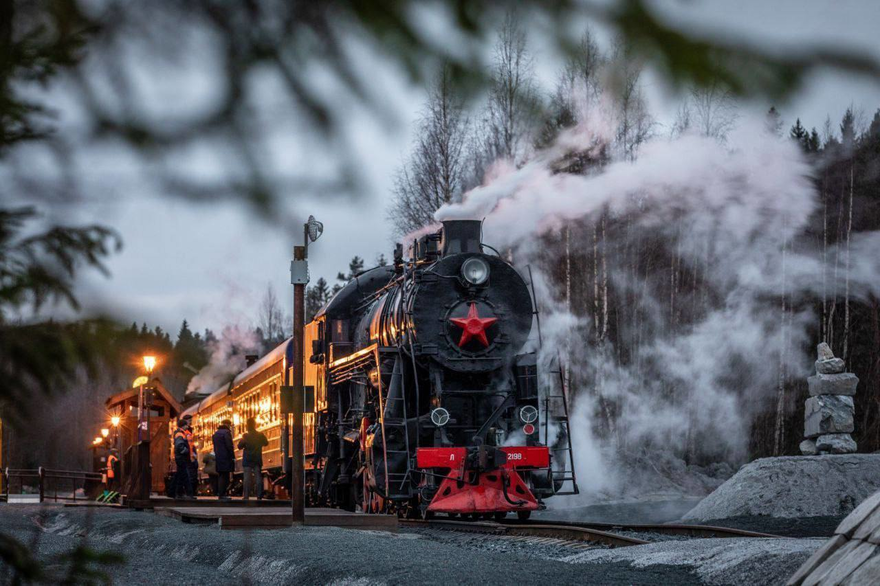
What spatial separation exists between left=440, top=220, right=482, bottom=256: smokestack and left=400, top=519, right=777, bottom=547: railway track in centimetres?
358

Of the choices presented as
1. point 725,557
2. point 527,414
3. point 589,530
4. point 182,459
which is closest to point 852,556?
point 725,557

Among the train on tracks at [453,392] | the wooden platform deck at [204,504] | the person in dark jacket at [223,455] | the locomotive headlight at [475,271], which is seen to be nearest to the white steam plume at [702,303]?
the person in dark jacket at [223,455]

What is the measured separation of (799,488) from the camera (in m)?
14.8

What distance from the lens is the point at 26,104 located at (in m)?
1.82

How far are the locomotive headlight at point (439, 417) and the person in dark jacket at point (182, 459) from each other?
8560 millimetres

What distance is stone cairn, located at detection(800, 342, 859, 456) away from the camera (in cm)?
1692

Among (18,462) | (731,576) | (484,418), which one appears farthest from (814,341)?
(18,462)

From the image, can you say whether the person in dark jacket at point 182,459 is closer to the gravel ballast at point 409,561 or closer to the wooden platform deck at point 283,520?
the wooden platform deck at point 283,520

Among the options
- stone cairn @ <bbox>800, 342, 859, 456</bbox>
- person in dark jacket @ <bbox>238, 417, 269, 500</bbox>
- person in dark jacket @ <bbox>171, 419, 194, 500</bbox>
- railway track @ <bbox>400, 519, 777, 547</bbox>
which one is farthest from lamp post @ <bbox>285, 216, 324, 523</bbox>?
stone cairn @ <bbox>800, 342, 859, 456</bbox>

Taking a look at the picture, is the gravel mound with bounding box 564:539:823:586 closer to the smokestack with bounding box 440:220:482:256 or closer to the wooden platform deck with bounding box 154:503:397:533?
the wooden platform deck with bounding box 154:503:397:533

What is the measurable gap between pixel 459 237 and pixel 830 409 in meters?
7.13

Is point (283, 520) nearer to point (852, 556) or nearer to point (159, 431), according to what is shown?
point (852, 556)

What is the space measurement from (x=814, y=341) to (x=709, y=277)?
3.98 metres

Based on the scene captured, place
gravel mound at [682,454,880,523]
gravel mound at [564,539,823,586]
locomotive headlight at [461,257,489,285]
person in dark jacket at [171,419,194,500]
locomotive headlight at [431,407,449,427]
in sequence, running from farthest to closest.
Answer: person in dark jacket at [171,419,194,500], gravel mound at [682,454,880,523], locomotive headlight at [461,257,489,285], locomotive headlight at [431,407,449,427], gravel mound at [564,539,823,586]
